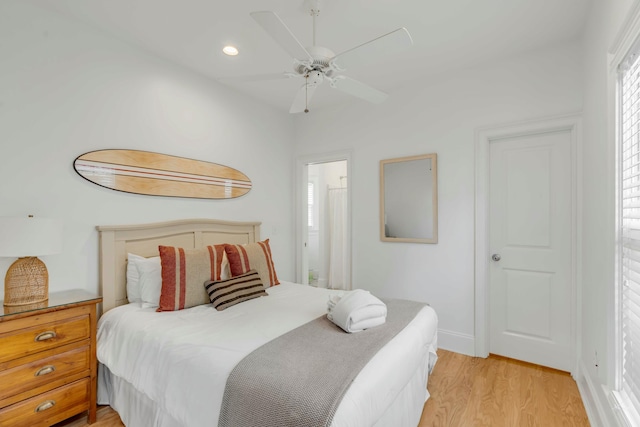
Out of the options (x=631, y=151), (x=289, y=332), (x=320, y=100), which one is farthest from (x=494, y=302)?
(x=320, y=100)

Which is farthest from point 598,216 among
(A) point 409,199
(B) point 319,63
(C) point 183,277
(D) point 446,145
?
(C) point 183,277

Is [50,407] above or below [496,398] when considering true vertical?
above

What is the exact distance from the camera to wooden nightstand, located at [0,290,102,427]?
1.59m

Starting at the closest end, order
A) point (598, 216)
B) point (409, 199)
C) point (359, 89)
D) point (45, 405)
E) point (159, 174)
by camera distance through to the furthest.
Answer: point (45, 405)
point (598, 216)
point (359, 89)
point (159, 174)
point (409, 199)

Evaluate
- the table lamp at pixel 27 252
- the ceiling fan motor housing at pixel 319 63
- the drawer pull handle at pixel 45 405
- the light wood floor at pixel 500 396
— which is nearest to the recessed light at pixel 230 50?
the ceiling fan motor housing at pixel 319 63

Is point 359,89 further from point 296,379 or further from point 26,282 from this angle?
point 26,282

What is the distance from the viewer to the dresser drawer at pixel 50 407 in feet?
5.24

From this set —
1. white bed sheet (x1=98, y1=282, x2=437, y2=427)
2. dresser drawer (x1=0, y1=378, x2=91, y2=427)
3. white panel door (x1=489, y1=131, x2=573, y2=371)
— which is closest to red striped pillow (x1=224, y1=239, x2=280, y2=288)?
white bed sheet (x1=98, y1=282, x2=437, y2=427)

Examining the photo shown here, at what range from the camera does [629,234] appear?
1405 millimetres

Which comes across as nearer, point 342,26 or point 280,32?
point 280,32

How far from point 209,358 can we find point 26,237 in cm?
125

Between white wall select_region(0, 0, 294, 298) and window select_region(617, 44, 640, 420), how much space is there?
3.02 metres

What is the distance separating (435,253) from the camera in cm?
298

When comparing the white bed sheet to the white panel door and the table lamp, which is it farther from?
the white panel door
